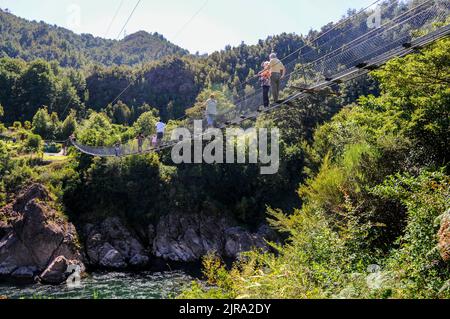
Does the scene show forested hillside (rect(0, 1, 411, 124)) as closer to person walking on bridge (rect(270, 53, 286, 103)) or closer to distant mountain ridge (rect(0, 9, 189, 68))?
distant mountain ridge (rect(0, 9, 189, 68))

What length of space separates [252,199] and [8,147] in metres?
18.5

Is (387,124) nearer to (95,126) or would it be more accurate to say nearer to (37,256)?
(37,256)

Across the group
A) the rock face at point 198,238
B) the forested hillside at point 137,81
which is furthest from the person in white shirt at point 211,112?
the forested hillside at point 137,81

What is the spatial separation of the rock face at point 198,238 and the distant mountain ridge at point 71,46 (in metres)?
74.8

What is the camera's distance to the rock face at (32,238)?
24.7m

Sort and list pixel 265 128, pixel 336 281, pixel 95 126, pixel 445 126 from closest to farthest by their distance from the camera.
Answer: pixel 336 281
pixel 445 126
pixel 265 128
pixel 95 126

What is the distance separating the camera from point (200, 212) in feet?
101

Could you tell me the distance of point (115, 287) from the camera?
2133cm

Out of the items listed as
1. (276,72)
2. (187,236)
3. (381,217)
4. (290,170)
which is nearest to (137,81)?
(290,170)

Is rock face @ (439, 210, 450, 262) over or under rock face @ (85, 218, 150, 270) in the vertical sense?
over

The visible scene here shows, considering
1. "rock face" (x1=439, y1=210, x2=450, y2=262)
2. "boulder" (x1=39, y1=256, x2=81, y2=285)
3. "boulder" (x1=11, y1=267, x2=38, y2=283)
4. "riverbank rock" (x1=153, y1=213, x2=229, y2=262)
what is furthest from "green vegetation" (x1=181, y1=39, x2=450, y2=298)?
"boulder" (x1=11, y1=267, x2=38, y2=283)

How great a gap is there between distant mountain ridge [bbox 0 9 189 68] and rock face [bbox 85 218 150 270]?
75.7 m

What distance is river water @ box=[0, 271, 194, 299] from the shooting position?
1975 centimetres

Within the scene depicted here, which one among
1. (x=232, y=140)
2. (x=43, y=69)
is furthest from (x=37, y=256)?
(x=43, y=69)
